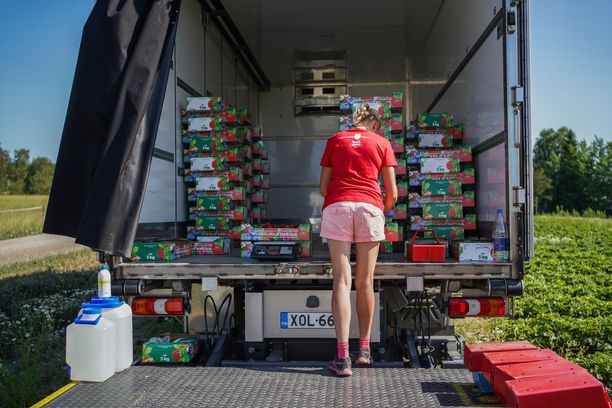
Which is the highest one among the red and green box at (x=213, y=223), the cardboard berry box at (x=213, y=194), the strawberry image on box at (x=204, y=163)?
the strawberry image on box at (x=204, y=163)

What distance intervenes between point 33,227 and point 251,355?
27.7ft

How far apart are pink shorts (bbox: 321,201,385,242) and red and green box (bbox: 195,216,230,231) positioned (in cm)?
155

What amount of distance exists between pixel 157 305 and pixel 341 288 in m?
1.28

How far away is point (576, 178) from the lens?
3398 inches

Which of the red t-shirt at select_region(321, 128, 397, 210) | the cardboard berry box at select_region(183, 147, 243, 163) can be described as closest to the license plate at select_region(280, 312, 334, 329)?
the red t-shirt at select_region(321, 128, 397, 210)

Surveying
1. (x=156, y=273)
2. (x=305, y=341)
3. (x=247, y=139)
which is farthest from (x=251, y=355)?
(x=247, y=139)

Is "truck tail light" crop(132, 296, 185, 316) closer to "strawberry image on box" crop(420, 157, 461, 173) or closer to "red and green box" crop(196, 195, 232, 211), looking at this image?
"red and green box" crop(196, 195, 232, 211)

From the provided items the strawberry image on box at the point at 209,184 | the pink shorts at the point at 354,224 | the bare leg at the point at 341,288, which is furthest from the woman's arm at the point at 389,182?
the strawberry image on box at the point at 209,184

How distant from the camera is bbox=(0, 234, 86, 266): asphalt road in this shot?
9070 millimetres

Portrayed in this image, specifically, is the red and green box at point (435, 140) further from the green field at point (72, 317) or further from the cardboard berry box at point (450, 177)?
the green field at point (72, 317)

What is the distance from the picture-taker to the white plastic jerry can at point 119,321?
297 cm

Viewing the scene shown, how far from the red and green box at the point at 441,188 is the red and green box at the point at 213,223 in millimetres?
1747

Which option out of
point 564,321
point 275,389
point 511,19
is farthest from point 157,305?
point 564,321

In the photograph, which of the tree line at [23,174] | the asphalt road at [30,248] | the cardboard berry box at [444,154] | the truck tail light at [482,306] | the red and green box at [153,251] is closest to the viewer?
the truck tail light at [482,306]
